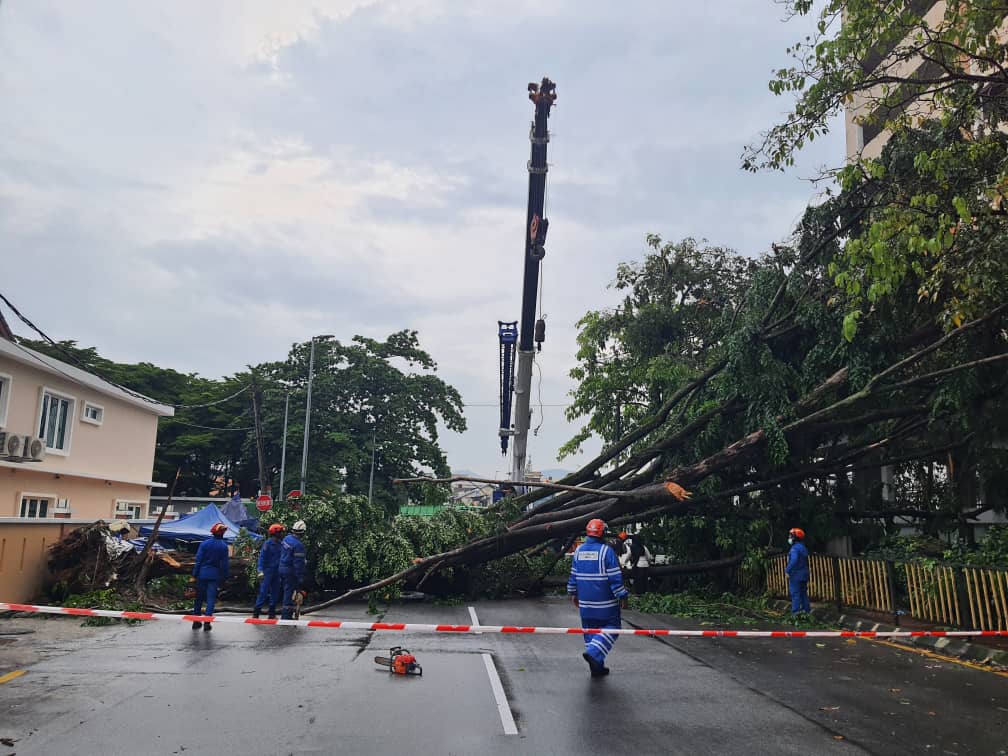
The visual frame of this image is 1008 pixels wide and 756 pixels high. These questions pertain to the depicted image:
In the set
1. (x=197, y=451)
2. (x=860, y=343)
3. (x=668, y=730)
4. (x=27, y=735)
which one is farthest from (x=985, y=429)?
(x=197, y=451)

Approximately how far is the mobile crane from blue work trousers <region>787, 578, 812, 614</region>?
6123mm

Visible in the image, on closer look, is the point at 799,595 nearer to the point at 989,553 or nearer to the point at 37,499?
the point at 989,553

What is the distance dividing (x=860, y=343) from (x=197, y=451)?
141ft

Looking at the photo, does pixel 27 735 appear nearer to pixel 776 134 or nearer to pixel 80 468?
pixel 776 134

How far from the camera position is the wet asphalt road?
5.79 m

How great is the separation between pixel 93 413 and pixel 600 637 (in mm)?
20438

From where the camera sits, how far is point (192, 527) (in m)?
21.7

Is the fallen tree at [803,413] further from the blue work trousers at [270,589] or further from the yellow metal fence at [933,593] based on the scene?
the yellow metal fence at [933,593]

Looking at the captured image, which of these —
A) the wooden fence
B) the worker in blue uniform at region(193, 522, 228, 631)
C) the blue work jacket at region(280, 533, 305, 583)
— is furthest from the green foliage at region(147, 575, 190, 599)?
the wooden fence

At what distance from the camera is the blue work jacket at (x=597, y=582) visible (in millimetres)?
8383

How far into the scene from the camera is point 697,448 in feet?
50.0

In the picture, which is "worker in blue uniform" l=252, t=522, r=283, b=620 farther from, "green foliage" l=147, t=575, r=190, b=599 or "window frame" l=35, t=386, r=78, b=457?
"window frame" l=35, t=386, r=78, b=457

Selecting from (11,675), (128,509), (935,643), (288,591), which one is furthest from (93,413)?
(935,643)

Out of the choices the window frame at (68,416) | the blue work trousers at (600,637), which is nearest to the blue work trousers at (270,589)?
the blue work trousers at (600,637)
